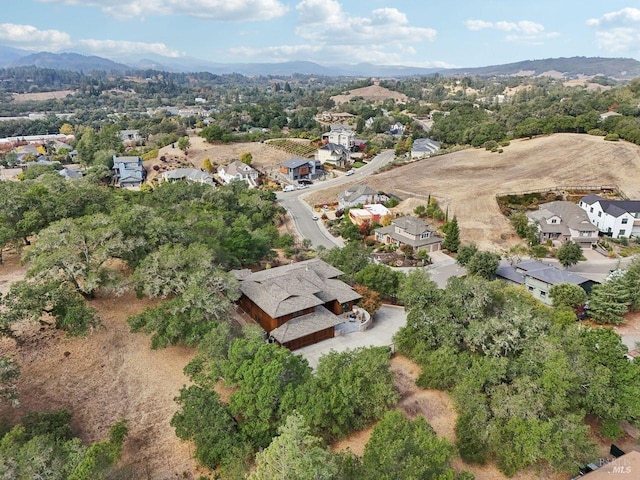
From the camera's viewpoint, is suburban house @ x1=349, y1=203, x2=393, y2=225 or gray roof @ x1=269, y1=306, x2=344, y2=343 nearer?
gray roof @ x1=269, y1=306, x2=344, y2=343

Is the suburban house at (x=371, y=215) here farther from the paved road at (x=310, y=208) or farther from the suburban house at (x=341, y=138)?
the suburban house at (x=341, y=138)

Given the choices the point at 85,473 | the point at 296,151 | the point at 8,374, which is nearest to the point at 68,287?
the point at 8,374

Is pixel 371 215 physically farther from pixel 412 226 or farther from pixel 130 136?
pixel 130 136

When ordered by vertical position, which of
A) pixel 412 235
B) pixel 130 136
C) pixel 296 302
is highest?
pixel 296 302

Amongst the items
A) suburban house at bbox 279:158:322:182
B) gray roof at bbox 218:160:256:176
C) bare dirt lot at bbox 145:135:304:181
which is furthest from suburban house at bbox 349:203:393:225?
bare dirt lot at bbox 145:135:304:181

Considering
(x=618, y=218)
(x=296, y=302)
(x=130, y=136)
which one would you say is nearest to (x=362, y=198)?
(x=618, y=218)

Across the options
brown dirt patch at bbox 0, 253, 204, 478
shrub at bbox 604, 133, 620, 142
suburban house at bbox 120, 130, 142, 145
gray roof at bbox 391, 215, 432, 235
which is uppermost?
shrub at bbox 604, 133, 620, 142

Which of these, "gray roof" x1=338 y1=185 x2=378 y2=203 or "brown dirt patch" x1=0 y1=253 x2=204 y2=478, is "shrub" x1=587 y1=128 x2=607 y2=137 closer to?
"gray roof" x1=338 y1=185 x2=378 y2=203

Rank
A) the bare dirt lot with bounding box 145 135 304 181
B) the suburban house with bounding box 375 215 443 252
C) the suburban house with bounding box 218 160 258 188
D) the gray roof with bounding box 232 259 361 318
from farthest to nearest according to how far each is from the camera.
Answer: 1. the bare dirt lot with bounding box 145 135 304 181
2. the suburban house with bounding box 218 160 258 188
3. the suburban house with bounding box 375 215 443 252
4. the gray roof with bounding box 232 259 361 318
